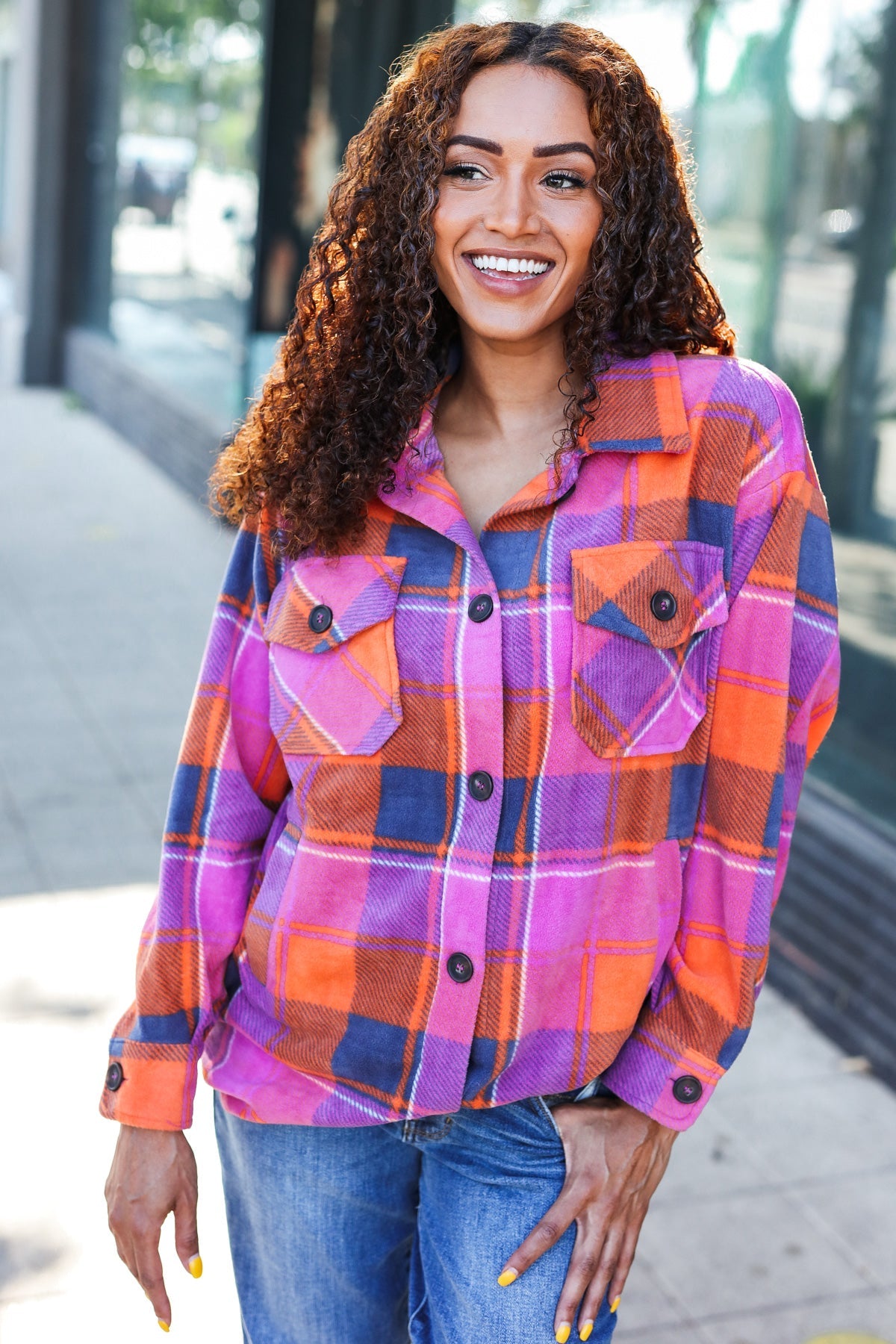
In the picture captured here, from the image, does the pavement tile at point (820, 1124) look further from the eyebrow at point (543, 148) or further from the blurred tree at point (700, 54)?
the blurred tree at point (700, 54)

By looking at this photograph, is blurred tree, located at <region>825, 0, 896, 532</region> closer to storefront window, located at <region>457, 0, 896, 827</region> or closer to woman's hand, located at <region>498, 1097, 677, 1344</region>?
storefront window, located at <region>457, 0, 896, 827</region>

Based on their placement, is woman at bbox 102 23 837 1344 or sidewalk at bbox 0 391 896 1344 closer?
woman at bbox 102 23 837 1344

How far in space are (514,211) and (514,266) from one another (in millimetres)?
62

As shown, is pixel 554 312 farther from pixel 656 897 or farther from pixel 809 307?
pixel 809 307

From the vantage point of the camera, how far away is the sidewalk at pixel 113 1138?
297 centimetres

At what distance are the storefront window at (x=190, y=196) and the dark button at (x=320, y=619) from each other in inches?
291

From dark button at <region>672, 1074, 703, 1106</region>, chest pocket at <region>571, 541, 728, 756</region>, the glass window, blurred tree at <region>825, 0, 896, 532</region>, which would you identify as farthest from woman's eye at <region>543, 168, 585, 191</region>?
the glass window

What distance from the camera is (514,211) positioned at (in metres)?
1.76

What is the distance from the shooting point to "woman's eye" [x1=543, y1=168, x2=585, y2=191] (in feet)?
5.85

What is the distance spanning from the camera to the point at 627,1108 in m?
1.73

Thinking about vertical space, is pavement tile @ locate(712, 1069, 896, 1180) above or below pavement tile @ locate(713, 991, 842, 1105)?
below

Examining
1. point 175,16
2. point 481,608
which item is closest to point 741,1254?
point 481,608

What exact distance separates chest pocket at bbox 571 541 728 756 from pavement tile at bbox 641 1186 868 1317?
5.82ft

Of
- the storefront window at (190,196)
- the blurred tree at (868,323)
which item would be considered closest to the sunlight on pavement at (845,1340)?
the blurred tree at (868,323)
